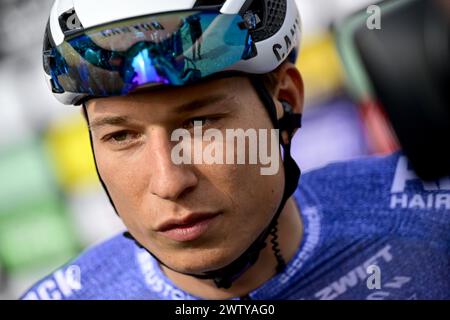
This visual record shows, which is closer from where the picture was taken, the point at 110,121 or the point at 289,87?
the point at 110,121

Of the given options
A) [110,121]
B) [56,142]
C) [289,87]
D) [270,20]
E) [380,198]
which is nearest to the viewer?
[110,121]

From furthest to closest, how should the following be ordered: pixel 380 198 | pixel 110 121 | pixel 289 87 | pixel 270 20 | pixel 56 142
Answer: pixel 56 142, pixel 380 198, pixel 289 87, pixel 270 20, pixel 110 121

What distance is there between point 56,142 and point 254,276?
4235 mm

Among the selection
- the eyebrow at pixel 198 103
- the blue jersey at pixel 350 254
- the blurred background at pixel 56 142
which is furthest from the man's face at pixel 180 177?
the blurred background at pixel 56 142

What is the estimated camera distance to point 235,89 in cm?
171

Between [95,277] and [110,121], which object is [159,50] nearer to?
[110,121]

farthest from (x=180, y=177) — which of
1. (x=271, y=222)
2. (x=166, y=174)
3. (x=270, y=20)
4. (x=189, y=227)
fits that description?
(x=270, y=20)

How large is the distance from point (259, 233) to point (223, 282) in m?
0.21

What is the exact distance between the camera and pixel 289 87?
1.98 m

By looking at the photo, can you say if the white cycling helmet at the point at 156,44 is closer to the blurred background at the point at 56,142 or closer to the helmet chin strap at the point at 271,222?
the helmet chin strap at the point at 271,222

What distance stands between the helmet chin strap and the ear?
4cm

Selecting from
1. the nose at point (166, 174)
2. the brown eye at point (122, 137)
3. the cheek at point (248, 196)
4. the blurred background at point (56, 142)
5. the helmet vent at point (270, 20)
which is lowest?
the blurred background at point (56, 142)

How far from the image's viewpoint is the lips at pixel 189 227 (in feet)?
5.30

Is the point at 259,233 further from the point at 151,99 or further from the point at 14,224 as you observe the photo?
the point at 14,224
